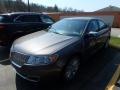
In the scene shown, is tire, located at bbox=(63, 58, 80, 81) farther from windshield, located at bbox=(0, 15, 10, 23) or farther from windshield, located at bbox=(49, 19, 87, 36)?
windshield, located at bbox=(0, 15, 10, 23)

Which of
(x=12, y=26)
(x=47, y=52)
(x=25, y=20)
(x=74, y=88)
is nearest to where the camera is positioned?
(x=47, y=52)

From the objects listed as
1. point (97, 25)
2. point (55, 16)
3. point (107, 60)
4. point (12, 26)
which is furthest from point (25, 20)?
point (55, 16)

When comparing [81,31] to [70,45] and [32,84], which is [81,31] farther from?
[32,84]

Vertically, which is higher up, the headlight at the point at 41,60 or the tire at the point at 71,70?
the headlight at the point at 41,60

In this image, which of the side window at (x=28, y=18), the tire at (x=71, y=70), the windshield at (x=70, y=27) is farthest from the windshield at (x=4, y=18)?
the tire at (x=71, y=70)

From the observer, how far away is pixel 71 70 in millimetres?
4801

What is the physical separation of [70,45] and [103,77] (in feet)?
4.67

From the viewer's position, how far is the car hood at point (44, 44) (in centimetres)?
426

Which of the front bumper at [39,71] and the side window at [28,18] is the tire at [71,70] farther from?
the side window at [28,18]

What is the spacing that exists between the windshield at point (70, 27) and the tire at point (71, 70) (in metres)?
0.86

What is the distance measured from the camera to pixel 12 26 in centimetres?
763

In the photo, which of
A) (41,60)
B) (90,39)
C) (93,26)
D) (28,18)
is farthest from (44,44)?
(28,18)

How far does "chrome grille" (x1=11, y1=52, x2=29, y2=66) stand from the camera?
4.20 m

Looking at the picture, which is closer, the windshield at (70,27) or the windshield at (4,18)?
the windshield at (70,27)
